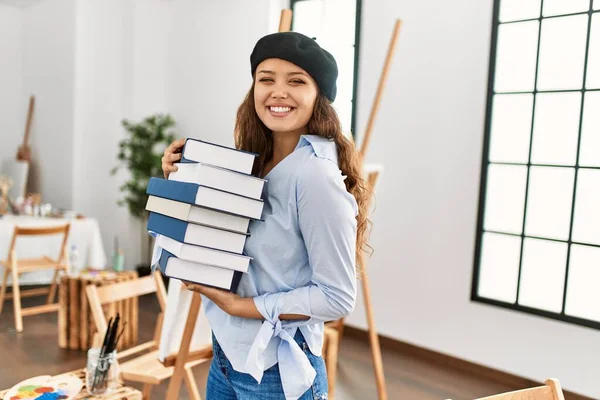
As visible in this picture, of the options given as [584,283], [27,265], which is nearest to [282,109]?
[584,283]

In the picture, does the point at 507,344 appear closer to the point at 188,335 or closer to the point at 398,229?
the point at 398,229

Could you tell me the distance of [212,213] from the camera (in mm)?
1231

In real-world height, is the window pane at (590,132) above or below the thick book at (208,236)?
above

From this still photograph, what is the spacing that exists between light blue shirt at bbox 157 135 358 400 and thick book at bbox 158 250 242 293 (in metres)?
0.04

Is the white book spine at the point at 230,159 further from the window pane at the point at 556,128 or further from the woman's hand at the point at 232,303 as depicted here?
the window pane at the point at 556,128

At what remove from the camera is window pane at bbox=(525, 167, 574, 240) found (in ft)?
11.1

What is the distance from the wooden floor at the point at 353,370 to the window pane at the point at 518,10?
95.2 inches

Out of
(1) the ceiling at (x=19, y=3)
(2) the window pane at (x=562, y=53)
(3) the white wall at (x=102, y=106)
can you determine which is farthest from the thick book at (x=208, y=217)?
(1) the ceiling at (x=19, y=3)

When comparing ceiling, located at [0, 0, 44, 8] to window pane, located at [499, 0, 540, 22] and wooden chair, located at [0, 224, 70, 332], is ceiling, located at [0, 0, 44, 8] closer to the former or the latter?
A: wooden chair, located at [0, 224, 70, 332]

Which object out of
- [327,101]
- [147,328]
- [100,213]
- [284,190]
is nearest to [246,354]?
[284,190]

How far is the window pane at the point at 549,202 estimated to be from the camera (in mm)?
3387

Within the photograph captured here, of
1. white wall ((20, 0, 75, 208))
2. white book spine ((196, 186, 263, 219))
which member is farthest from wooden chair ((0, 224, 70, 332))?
white book spine ((196, 186, 263, 219))

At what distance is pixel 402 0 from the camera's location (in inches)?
158

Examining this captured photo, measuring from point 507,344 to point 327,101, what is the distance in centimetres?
288
